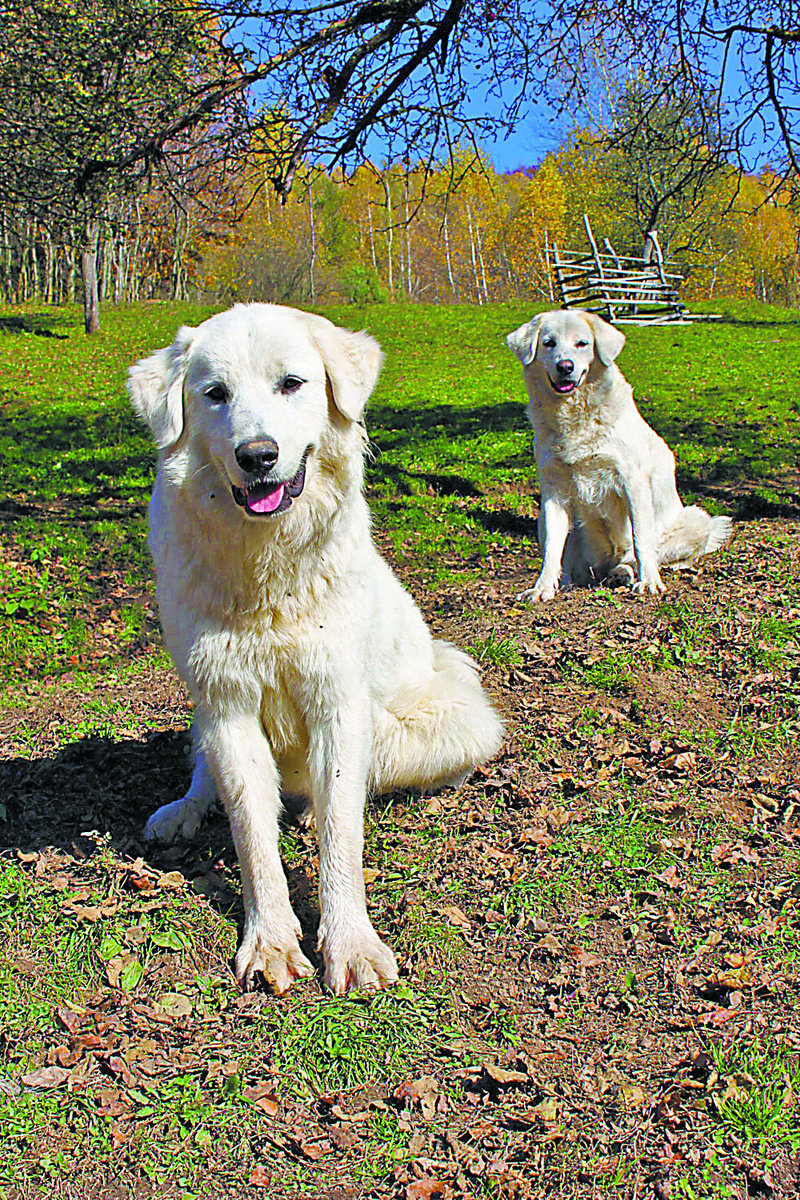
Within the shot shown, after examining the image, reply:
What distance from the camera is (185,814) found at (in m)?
3.64

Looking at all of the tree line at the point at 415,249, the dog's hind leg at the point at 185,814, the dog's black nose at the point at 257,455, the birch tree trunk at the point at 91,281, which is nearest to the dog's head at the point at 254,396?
the dog's black nose at the point at 257,455

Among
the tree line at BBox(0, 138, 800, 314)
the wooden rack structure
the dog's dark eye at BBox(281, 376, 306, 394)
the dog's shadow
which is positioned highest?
the tree line at BBox(0, 138, 800, 314)

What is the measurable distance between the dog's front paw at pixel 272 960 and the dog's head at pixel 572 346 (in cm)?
492

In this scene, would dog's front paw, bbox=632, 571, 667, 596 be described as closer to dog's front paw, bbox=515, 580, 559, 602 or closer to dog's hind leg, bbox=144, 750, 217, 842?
dog's front paw, bbox=515, 580, 559, 602

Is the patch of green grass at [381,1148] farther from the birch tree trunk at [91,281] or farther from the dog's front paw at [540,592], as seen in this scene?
the birch tree trunk at [91,281]

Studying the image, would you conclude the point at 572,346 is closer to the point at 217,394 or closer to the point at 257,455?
the point at 217,394

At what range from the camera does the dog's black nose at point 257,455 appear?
2.60 m

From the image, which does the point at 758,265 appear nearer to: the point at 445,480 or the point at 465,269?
the point at 465,269

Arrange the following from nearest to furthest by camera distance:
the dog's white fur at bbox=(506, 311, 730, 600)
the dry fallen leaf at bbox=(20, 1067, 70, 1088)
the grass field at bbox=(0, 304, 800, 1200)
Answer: the grass field at bbox=(0, 304, 800, 1200) < the dry fallen leaf at bbox=(20, 1067, 70, 1088) < the dog's white fur at bbox=(506, 311, 730, 600)

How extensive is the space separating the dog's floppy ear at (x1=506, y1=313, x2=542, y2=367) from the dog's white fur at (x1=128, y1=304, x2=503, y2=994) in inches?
166

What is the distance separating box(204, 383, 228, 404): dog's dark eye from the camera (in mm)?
2758

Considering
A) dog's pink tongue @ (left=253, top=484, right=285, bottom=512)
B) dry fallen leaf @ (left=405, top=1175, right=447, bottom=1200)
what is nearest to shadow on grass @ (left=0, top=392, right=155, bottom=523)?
dog's pink tongue @ (left=253, top=484, right=285, bottom=512)

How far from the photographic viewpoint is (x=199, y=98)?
26.1 ft

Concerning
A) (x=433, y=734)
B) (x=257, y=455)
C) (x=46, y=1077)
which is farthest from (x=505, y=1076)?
(x=257, y=455)
